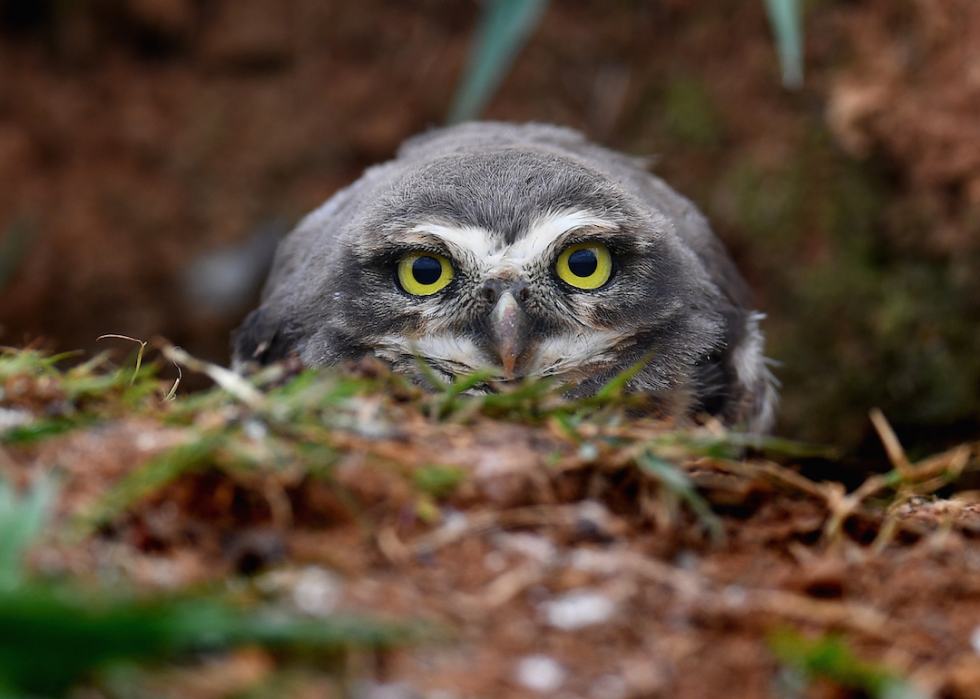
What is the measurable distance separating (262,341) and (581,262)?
146cm

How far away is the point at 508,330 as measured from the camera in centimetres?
341

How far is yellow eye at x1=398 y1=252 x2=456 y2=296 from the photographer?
11.8 ft

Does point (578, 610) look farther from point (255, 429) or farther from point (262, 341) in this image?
point (262, 341)

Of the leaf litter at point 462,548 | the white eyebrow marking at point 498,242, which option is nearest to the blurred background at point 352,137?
the white eyebrow marking at point 498,242

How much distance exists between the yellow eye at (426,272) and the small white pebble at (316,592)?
190 centimetres

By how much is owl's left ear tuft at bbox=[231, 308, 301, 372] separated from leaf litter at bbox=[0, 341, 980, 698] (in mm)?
1501

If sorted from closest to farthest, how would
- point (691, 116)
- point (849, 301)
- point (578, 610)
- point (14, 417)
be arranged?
point (578, 610), point (14, 417), point (849, 301), point (691, 116)

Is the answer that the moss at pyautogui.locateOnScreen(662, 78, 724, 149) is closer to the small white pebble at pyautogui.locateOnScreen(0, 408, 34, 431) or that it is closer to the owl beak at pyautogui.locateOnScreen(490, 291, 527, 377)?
the owl beak at pyautogui.locateOnScreen(490, 291, 527, 377)

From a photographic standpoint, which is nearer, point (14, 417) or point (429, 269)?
point (14, 417)

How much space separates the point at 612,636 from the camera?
1.77 meters

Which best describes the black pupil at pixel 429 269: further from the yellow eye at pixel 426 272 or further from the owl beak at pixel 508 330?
the owl beak at pixel 508 330

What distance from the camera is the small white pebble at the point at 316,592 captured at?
5.60 feet

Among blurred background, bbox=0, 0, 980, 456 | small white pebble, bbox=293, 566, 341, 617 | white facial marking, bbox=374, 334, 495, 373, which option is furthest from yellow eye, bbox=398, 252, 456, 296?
blurred background, bbox=0, 0, 980, 456

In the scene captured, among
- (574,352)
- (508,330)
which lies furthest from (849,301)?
(508,330)
